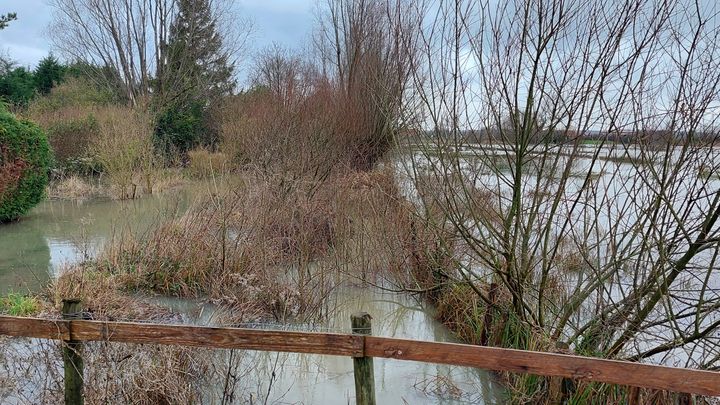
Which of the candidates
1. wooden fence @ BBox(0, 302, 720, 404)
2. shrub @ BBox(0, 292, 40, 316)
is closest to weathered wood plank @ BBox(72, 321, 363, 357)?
wooden fence @ BBox(0, 302, 720, 404)

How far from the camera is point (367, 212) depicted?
7.95m

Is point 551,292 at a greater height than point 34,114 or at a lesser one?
lesser

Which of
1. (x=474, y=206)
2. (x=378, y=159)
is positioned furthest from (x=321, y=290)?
(x=378, y=159)

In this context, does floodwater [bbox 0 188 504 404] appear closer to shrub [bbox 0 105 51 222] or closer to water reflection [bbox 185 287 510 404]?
water reflection [bbox 185 287 510 404]

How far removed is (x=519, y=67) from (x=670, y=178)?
1224 millimetres

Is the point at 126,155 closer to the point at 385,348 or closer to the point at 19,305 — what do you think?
the point at 19,305

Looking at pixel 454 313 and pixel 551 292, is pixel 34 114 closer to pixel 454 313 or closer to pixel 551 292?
pixel 454 313

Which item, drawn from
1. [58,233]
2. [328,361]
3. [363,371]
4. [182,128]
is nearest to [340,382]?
[328,361]

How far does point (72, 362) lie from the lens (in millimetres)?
3076

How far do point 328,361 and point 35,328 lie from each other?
269cm

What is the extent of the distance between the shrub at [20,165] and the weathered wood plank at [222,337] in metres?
8.52

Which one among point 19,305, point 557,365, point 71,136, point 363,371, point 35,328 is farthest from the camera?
point 71,136

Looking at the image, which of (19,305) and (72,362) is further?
(19,305)

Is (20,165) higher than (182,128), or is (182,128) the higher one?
(182,128)
